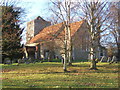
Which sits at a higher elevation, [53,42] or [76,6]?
[76,6]

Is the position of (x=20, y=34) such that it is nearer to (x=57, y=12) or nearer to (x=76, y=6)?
(x=57, y=12)

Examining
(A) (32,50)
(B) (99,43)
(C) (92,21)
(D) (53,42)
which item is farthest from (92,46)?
(A) (32,50)

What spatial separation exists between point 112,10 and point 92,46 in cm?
418

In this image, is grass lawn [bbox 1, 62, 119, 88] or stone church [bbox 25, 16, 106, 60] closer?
grass lawn [bbox 1, 62, 119, 88]

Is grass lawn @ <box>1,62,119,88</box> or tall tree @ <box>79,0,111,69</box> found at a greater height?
tall tree @ <box>79,0,111,69</box>

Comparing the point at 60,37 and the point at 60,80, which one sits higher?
the point at 60,37

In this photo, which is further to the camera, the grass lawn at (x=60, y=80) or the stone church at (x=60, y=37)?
the stone church at (x=60, y=37)

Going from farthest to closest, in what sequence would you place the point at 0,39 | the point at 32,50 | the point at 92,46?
the point at 32,50 → the point at 92,46 → the point at 0,39

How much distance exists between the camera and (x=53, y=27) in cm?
1959

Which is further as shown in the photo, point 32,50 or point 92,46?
point 32,50

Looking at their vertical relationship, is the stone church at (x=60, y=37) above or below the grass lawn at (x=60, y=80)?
above

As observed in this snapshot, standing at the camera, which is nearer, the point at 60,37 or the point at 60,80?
the point at 60,80

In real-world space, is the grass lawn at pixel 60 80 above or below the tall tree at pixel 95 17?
below

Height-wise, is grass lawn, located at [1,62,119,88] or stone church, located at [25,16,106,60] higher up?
stone church, located at [25,16,106,60]
